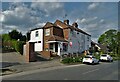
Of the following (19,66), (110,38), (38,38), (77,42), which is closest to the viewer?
(19,66)

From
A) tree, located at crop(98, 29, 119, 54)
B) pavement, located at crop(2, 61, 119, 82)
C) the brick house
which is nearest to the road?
pavement, located at crop(2, 61, 119, 82)

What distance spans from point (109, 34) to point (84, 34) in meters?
41.3

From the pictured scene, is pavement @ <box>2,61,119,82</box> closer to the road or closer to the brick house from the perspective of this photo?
the road

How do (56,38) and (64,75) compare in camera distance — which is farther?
(56,38)

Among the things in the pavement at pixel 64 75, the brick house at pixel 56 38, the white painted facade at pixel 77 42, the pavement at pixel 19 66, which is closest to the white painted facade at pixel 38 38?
the brick house at pixel 56 38

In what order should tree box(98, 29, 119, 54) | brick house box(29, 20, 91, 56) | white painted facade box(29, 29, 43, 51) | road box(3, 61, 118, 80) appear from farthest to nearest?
1. tree box(98, 29, 119, 54)
2. white painted facade box(29, 29, 43, 51)
3. brick house box(29, 20, 91, 56)
4. road box(3, 61, 118, 80)

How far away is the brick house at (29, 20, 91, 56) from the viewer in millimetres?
46350

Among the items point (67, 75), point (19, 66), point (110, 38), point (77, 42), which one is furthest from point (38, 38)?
point (110, 38)

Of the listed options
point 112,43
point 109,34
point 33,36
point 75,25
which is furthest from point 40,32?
point 109,34

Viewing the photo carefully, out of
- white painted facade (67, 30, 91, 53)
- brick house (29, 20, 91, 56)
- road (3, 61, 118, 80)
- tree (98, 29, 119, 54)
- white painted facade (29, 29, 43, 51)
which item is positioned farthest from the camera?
tree (98, 29, 119, 54)

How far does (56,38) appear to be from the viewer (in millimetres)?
45844

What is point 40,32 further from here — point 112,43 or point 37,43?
point 112,43

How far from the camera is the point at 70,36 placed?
5191 cm

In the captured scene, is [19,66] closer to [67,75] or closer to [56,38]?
[67,75]
